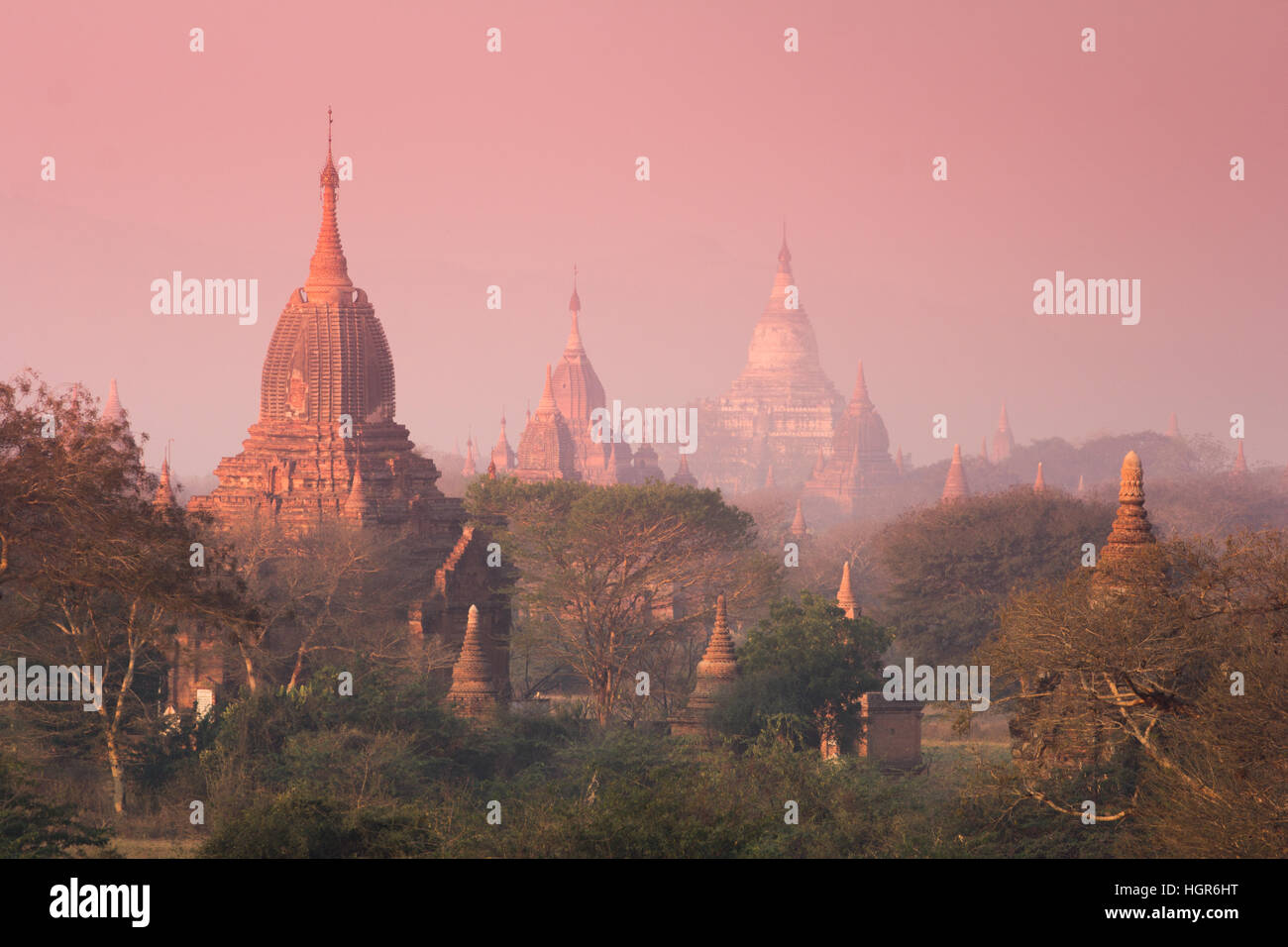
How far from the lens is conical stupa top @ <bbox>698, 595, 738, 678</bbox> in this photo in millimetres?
53500

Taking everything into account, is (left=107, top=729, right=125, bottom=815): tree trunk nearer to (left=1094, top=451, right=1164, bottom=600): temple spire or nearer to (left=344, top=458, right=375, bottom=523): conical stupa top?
(left=1094, top=451, right=1164, bottom=600): temple spire

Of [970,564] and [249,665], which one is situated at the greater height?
[970,564]

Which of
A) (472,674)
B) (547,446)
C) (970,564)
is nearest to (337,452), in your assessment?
(472,674)

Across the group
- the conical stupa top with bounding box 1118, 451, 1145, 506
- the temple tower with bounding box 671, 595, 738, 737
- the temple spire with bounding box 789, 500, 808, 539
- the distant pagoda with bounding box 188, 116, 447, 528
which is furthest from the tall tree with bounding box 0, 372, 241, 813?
the temple spire with bounding box 789, 500, 808, 539

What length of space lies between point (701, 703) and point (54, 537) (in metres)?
25.1

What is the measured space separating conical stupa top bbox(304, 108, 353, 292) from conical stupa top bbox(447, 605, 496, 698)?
22.3 m

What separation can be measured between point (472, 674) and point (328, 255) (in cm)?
2401

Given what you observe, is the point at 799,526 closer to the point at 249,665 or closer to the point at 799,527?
the point at 799,527

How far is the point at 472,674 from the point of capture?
52.2 meters

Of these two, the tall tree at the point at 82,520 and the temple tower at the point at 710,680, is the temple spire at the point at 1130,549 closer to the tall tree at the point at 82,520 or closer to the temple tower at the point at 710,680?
the temple tower at the point at 710,680

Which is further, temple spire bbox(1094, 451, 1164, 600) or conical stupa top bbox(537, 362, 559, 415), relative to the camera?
conical stupa top bbox(537, 362, 559, 415)

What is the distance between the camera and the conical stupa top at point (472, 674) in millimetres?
51750
